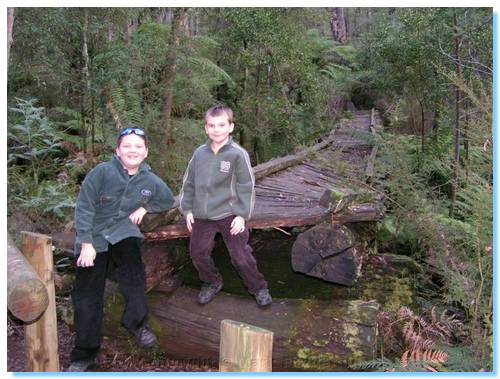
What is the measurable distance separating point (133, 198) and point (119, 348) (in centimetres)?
142

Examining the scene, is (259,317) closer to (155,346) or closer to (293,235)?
(155,346)

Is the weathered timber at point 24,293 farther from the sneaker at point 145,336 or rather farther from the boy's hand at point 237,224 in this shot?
the boy's hand at point 237,224

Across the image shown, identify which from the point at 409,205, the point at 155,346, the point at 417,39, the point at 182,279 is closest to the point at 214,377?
the point at 155,346

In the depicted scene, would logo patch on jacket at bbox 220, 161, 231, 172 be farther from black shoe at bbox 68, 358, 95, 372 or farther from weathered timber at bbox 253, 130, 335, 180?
weathered timber at bbox 253, 130, 335, 180

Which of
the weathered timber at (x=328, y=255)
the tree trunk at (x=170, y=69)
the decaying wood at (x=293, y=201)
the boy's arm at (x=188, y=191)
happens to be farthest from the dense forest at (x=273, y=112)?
the boy's arm at (x=188, y=191)

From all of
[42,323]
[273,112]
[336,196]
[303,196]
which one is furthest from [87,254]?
[273,112]

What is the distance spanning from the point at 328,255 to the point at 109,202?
5.90 feet

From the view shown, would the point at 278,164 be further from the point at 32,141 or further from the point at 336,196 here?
the point at 32,141

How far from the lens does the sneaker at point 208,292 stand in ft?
13.9

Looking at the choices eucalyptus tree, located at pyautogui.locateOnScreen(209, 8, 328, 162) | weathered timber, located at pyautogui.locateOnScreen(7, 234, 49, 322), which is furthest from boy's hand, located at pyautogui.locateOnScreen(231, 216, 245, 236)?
eucalyptus tree, located at pyautogui.locateOnScreen(209, 8, 328, 162)

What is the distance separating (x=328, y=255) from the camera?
421 centimetres

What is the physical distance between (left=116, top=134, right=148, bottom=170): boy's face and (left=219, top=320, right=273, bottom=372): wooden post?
1662mm

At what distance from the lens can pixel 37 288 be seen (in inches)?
121

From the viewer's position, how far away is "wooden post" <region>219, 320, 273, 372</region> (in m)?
2.42
